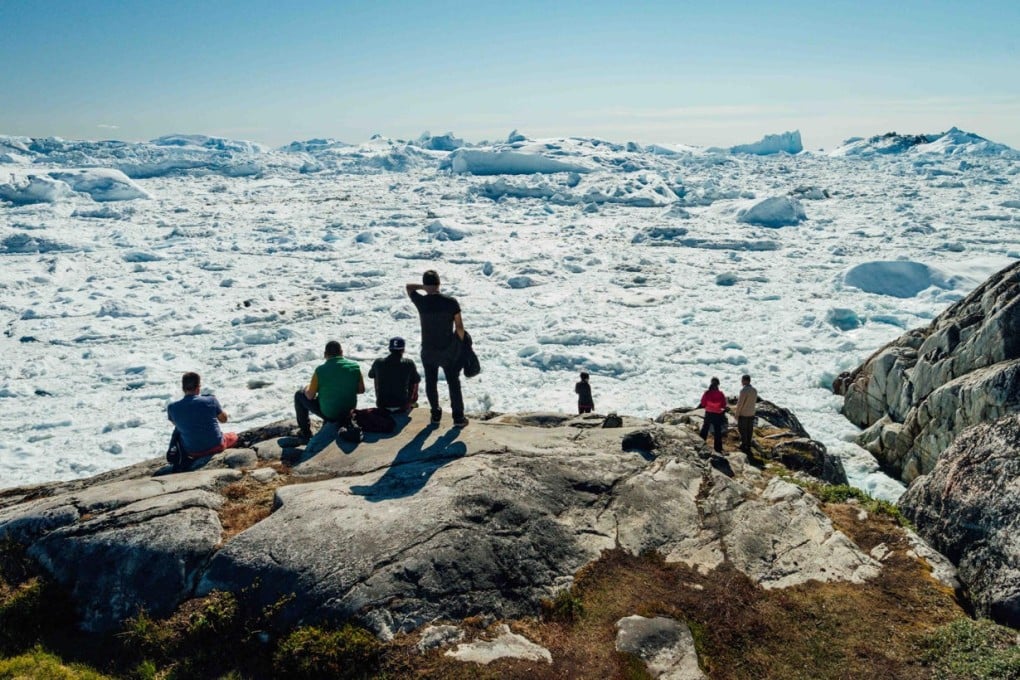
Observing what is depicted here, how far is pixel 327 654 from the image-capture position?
462 centimetres

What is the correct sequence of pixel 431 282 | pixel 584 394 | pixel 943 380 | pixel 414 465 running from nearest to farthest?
pixel 414 465 → pixel 431 282 → pixel 584 394 → pixel 943 380

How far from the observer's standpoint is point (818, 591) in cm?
566

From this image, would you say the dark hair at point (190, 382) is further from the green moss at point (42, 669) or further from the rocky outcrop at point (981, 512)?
the rocky outcrop at point (981, 512)

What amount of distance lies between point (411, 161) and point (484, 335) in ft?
324

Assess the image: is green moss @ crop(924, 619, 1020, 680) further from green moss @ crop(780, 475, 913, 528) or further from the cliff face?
green moss @ crop(780, 475, 913, 528)

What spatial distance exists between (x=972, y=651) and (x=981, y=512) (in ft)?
6.90

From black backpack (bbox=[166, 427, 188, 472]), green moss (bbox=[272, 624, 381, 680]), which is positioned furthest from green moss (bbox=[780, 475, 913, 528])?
black backpack (bbox=[166, 427, 188, 472])

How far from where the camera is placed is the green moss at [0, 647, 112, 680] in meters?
4.67

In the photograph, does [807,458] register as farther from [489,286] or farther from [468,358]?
[489,286]

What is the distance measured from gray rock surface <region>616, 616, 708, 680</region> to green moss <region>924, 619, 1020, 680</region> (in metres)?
1.81

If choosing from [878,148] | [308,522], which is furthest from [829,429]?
Result: [878,148]

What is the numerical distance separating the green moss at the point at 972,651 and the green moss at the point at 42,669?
622 cm

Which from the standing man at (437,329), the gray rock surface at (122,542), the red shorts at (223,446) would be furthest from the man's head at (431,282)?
the red shorts at (223,446)

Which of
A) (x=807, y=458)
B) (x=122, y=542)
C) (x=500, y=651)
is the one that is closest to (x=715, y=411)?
(x=807, y=458)
